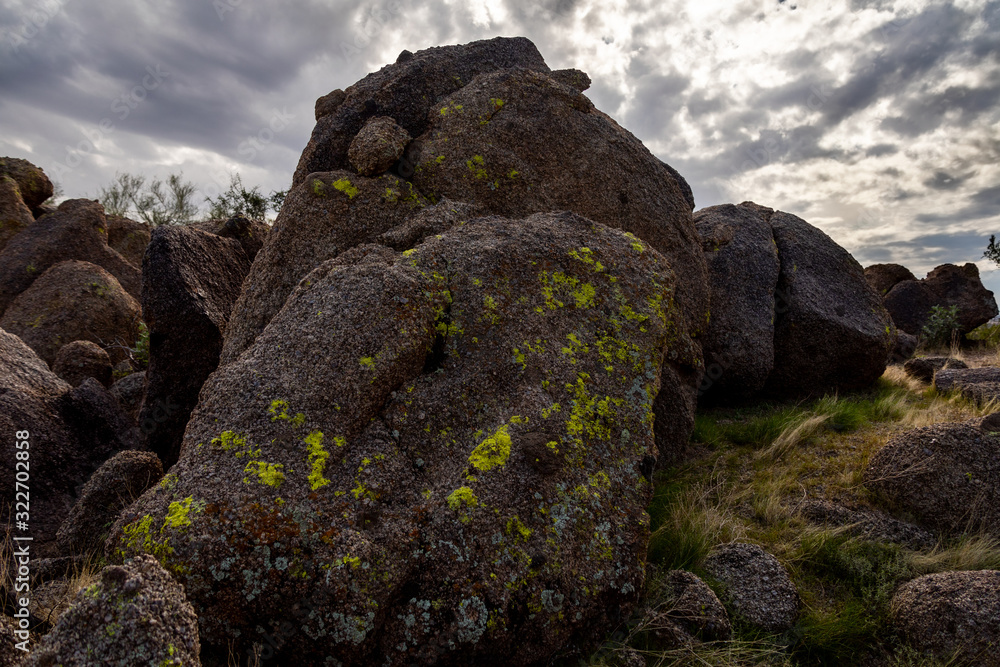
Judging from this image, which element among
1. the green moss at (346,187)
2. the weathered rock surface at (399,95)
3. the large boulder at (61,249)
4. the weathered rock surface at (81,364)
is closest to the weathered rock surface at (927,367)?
the weathered rock surface at (399,95)

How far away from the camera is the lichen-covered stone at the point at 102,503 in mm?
5379

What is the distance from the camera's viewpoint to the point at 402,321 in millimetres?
5059

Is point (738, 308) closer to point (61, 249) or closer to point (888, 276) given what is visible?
point (61, 249)

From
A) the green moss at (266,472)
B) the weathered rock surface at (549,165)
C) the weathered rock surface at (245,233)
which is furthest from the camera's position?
the weathered rock surface at (245,233)

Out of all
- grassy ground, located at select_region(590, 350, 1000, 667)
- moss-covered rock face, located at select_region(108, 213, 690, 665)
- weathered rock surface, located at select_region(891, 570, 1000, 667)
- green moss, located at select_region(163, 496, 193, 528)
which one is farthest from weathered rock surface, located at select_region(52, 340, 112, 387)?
weathered rock surface, located at select_region(891, 570, 1000, 667)

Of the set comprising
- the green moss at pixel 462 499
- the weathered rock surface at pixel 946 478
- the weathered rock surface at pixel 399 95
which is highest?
the weathered rock surface at pixel 399 95

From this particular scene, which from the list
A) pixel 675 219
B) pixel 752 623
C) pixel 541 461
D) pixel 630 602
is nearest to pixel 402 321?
pixel 541 461

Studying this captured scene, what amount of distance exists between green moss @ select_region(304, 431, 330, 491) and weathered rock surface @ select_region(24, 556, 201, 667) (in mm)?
1231

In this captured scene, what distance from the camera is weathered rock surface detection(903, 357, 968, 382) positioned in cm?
1193

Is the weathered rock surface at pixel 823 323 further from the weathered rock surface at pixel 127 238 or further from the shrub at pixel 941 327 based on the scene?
the weathered rock surface at pixel 127 238

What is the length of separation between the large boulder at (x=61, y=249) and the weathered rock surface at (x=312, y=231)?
973 centimetres

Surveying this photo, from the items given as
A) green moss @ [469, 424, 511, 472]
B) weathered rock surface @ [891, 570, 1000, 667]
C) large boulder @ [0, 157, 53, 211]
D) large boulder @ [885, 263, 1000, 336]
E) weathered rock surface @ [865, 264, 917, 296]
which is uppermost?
large boulder @ [0, 157, 53, 211]

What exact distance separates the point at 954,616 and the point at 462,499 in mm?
4029

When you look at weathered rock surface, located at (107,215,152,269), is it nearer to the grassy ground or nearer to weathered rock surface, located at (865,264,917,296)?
the grassy ground
